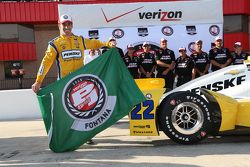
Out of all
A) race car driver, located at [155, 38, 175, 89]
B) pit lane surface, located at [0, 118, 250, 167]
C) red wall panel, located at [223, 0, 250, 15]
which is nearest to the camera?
pit lane surface, located at [0, 118, 250, 167]

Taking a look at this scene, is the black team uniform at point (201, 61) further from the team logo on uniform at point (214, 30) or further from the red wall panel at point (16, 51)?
the red wall panel at point (16, 51)

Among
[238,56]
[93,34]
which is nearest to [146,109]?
[238,56]

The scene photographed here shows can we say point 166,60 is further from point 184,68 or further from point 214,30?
point 214,30

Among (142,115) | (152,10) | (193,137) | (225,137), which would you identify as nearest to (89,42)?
(142,115)

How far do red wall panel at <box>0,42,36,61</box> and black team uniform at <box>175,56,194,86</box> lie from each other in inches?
617

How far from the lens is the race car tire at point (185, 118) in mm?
4746

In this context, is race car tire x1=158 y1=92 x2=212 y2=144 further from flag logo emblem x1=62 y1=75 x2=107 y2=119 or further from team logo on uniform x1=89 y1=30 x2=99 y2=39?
team logo on uniform x1=89 y1=30 x2=99 y2=39

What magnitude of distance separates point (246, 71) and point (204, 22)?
4.55 meters

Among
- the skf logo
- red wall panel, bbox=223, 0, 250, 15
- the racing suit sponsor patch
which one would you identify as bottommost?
the racing suit sponsor patch

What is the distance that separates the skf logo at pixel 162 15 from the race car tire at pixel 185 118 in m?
5.08

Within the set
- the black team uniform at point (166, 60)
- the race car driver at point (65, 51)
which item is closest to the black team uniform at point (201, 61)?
the black team uniform at point (166, 60)

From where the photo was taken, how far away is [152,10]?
31.2 feet

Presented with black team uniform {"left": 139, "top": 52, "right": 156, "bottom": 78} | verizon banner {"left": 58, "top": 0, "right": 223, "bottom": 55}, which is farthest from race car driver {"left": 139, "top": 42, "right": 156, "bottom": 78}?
verizon banner {"left": 58, "top": 0, "right": 223, "bottom": 55}

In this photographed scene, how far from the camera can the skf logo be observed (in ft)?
31.2
